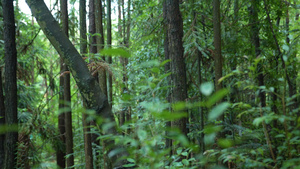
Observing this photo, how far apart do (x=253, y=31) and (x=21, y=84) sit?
890cm

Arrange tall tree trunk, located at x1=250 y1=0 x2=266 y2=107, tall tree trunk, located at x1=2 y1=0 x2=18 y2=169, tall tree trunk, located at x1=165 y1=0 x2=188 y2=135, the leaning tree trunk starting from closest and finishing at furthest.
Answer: the leaning tree trunk, tall tree trunk, located at x1=165 y1=0 x2=188 y2=135, tall tree trunk, located at x1=250 y1=0 x2=266 y2=107, tall tree trunk, located at x1=2 y1=0 x2=18 y2=169

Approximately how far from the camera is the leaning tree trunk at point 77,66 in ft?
9.00

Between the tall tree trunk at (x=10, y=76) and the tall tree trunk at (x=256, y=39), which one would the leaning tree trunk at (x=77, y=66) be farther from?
the tall tree trunk at (x=10, y=76)

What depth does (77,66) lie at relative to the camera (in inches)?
116

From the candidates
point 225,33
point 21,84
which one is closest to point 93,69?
point 225,33

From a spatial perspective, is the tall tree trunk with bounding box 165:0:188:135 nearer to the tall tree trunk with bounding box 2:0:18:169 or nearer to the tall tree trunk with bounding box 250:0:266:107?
the tall tree trunk with bounding box 250:0:266:107

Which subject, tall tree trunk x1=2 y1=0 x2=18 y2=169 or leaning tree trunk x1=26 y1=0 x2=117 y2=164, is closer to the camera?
leaning tree trunk x1=26 y1=0 x2=117 y2=164

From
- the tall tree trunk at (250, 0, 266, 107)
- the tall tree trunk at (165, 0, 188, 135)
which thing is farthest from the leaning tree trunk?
the tall tree trunk at (250, 0, 266, 107)

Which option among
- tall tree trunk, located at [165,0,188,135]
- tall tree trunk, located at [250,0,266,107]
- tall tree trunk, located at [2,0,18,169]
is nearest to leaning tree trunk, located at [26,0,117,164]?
tall tree trunk, located at [165,0,188,135]

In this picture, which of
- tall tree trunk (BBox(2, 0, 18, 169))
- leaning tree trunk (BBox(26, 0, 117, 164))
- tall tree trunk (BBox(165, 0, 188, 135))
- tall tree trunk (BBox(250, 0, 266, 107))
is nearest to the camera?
leaning tree trunk (BBox(26, 0, 117, 164))

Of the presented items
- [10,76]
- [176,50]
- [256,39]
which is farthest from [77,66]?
[10,76]

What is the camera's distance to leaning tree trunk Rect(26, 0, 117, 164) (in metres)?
2.74

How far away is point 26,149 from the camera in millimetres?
7773

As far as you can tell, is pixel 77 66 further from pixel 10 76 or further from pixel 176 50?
pixel 10 76
